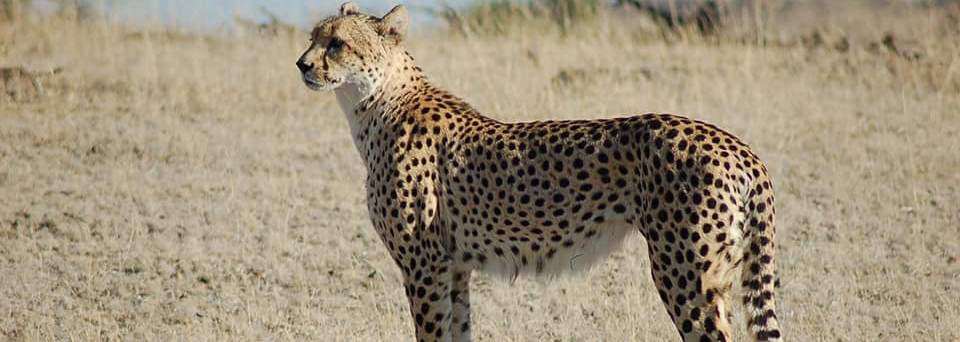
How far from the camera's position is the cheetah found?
13.8 ft

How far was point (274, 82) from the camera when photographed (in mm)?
9406

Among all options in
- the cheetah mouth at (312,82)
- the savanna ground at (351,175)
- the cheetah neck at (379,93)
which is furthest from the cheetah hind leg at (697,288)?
the cheetah mouth at (312,82)

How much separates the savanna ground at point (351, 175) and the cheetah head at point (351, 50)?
40.2 inches

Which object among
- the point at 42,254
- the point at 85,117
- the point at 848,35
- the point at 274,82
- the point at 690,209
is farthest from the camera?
the point at 848,35

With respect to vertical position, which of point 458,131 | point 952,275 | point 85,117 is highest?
→ point 458,131

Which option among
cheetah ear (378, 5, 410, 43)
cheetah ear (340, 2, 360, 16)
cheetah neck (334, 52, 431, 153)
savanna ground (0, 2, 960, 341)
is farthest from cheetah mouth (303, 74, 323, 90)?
savanna ground (0, 2, 960, 341)

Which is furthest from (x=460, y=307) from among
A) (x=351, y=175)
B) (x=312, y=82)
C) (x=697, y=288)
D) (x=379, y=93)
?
(x=351, y=175)

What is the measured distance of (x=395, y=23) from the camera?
517 cm

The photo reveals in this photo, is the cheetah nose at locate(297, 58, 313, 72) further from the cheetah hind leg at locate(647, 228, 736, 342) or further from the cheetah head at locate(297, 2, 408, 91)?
the cheetah hind leg at locate(647, 228, 736, 342)

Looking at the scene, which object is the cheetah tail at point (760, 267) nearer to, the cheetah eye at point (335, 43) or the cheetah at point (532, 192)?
the cheetah at point (532, 192)

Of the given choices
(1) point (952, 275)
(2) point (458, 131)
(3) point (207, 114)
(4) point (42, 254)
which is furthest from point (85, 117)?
(1) point (952, 275)

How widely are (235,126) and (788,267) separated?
3.75 meters

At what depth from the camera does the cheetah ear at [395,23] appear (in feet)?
16.9

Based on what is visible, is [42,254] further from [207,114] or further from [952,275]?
[952,275]
